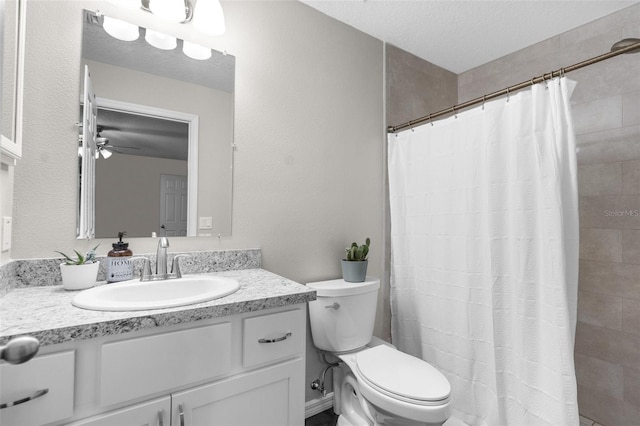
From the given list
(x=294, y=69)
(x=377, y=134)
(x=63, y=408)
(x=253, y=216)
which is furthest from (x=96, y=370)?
(x=377, y=134)

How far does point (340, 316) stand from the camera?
1.69 m

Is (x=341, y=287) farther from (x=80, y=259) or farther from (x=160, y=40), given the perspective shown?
(x=160, y=40)

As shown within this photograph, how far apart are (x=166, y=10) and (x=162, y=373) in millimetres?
1445

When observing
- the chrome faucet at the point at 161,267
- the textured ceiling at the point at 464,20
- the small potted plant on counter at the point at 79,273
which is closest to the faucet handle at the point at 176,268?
the chrome faucet at the point at 161,267

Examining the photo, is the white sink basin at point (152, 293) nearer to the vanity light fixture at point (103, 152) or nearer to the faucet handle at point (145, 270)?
the faucet handle at point (145, 270)

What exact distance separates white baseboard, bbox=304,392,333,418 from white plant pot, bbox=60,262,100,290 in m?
1.26

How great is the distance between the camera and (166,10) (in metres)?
1.44

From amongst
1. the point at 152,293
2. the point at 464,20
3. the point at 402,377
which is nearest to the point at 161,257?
the point at 152,293

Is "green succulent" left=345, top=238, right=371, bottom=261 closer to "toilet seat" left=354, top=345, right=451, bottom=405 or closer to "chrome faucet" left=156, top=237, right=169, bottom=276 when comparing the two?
"toilet seat" left=354, top=345, right=451, bottom=405

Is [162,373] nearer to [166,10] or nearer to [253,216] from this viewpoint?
[253,216]

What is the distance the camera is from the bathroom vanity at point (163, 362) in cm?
80

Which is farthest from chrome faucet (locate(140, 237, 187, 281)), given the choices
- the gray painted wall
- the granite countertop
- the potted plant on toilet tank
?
the potted plant on toilet tank

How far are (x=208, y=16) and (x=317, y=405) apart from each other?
2074 mm

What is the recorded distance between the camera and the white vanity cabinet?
0.86 metres
